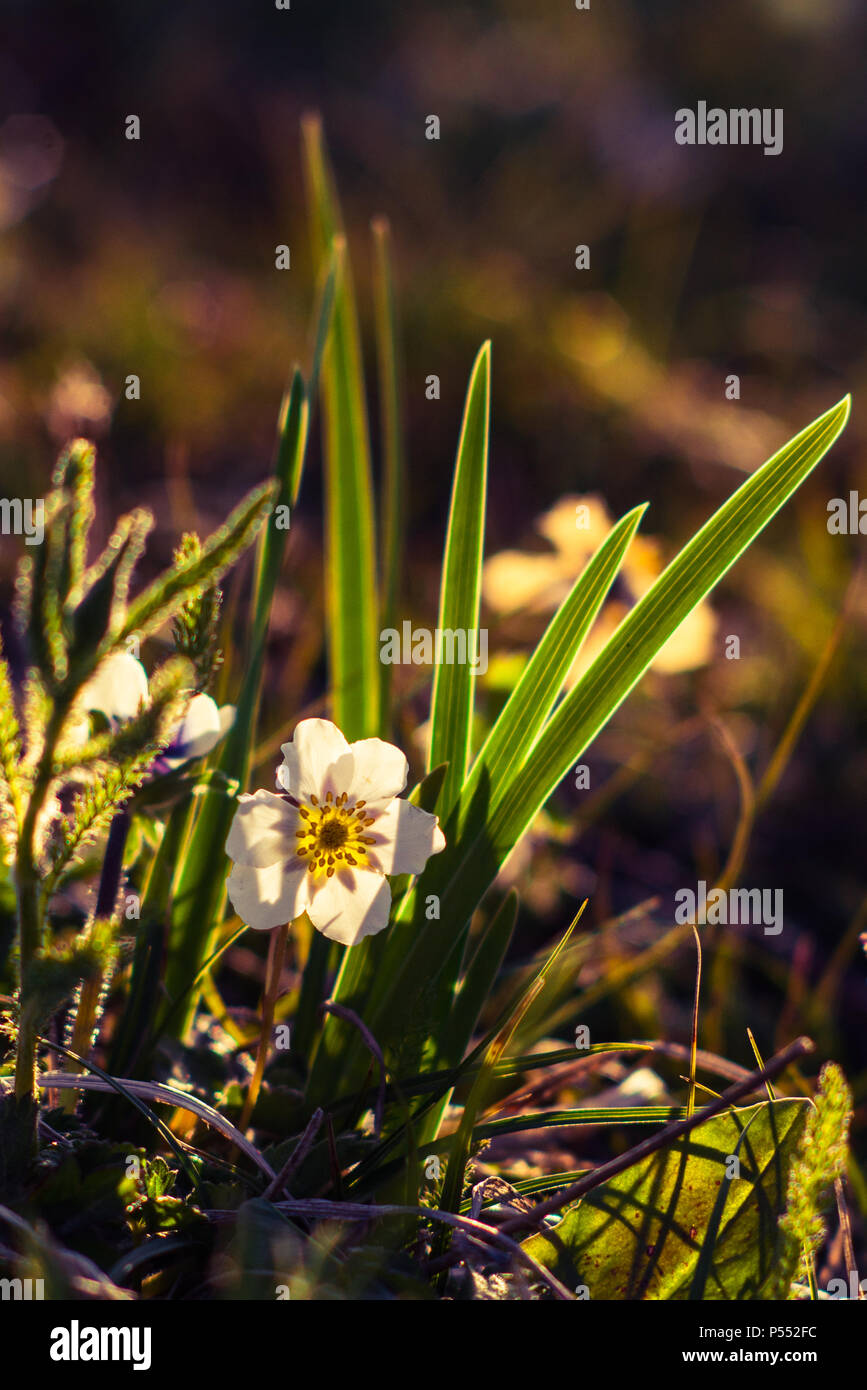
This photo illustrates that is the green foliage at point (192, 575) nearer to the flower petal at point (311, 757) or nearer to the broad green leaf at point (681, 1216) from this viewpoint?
the flower petal at point (311, 757)

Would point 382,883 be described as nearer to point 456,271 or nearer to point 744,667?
point 744,667

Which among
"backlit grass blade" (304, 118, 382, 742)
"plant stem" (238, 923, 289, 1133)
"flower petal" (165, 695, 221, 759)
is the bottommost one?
"plant stem" (238, 923, 289, 1133)

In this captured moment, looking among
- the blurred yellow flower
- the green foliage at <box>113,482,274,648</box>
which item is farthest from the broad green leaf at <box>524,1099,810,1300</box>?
the blurred yellow flower

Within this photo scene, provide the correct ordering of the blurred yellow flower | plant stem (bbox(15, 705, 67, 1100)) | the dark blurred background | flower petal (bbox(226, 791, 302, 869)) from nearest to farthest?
1. plant stem (bbox(15, 705, 67, 1100))
2. flower petal (bbox(226, 791, 302, 869))
3. the blurred yellow flower
4. the dark blurred background

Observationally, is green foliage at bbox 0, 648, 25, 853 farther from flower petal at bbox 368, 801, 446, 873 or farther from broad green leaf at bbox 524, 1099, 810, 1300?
broad green leaf at bbox 524, 1099, 810, 1300

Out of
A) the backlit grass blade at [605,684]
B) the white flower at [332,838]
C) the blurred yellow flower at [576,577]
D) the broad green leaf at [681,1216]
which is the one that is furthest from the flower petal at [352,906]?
the blurred yellow flower at [576,577]

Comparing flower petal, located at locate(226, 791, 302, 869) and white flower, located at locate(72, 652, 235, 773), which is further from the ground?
white flower, located at locate(72, 652, 235, 773)

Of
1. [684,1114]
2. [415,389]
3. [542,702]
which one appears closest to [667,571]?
[542,702]
